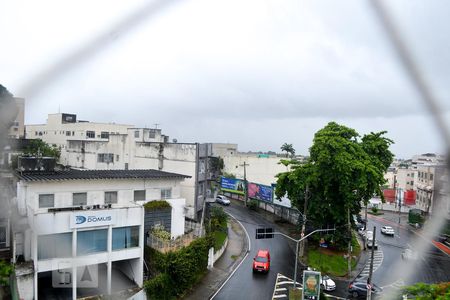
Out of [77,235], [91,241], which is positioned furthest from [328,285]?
[77,235]

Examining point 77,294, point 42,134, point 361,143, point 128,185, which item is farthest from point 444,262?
point 42,134

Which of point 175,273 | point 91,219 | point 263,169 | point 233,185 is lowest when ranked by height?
point 175,273

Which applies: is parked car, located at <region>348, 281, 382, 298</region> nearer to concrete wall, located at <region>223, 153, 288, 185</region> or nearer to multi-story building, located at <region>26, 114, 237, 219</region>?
multi-story building, located at <region>26, 114, 237, 219</region>

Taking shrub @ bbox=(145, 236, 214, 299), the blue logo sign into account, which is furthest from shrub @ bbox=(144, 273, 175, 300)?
the blue logo sign

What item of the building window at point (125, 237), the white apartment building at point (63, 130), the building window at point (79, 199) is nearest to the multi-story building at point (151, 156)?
the building window at point (79, 199)

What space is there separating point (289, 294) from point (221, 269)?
4466 millimetres

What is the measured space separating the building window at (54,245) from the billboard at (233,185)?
1147 inches

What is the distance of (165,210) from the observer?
20250mm

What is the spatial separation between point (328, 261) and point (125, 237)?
13025 mm

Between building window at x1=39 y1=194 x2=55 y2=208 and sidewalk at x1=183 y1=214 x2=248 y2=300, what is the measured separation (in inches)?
279

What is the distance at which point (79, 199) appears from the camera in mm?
18875

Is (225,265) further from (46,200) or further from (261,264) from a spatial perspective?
(46,200)

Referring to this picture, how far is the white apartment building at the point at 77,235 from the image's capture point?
15.1 meters

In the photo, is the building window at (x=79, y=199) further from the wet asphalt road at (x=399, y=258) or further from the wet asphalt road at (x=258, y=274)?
the wet asphalt road at (x=399, y=258)
